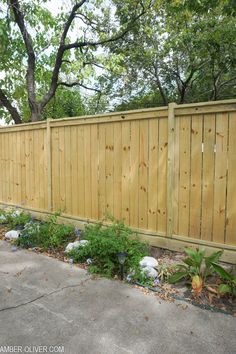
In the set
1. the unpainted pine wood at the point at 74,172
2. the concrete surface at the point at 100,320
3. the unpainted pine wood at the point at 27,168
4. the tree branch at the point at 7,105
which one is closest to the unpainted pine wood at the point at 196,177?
the concrete surface at the point at 100,320

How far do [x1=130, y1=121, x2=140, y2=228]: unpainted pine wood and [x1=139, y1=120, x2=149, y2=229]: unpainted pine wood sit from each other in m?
0.04

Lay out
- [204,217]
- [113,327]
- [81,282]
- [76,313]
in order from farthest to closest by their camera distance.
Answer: [204,217] → [81,282] → [76,313] → [113,327]

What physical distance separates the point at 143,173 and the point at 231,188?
39.9 inches

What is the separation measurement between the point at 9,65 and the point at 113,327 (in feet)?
21.8

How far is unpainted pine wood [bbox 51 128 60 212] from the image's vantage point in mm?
4145

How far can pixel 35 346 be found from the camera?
172 cm

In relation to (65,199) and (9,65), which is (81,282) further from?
(9,65)

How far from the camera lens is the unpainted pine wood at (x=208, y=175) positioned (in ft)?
9.07

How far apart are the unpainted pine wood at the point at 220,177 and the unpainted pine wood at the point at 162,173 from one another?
0.57 metres

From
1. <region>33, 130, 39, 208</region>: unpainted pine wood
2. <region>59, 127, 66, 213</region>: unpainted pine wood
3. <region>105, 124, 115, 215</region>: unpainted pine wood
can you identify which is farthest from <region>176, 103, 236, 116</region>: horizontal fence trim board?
<region>33, 130, 39, 208</region>: unpainted pine wood

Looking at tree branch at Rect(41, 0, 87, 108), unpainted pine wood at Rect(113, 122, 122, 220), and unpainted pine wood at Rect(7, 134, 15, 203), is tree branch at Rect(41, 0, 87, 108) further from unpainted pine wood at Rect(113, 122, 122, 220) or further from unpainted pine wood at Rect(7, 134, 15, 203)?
unpainted pine wood at Rect(113, 122, 122, 220)

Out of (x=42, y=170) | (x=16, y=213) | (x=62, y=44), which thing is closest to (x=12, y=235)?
(x=16, y=213)

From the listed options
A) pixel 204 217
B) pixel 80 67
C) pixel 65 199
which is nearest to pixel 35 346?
pixel 204 217

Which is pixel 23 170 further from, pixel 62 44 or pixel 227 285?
pixel 227 285
